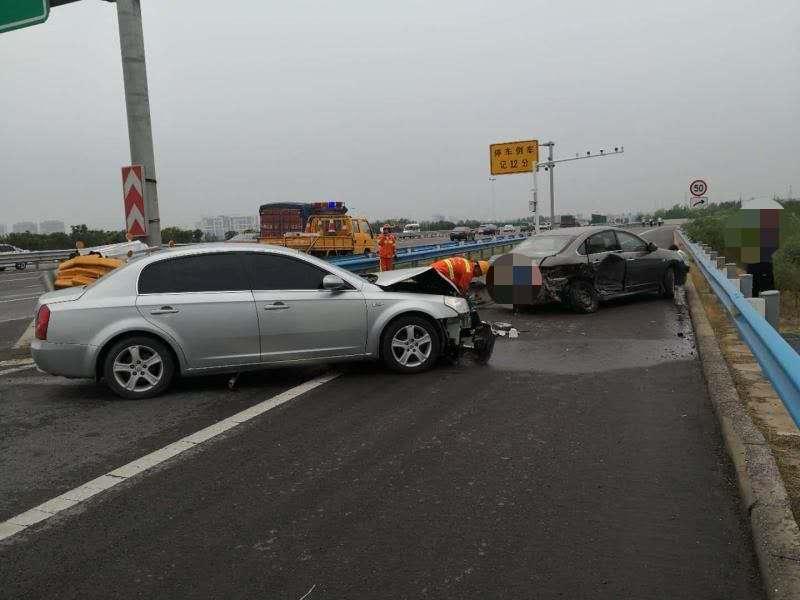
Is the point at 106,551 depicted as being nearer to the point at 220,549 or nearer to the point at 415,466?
the point at 220,549

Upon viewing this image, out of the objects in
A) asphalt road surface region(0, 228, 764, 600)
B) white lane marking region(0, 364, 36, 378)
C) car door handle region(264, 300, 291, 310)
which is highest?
car door handle region(264, 300, 291, 310)

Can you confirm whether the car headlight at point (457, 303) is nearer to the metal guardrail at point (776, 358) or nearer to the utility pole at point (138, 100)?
the metal guardrail at point (776, 358)

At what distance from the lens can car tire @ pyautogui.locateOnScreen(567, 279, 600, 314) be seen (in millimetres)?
11562

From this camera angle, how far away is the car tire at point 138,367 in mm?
6578

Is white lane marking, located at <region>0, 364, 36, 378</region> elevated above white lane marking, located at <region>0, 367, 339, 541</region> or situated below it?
above

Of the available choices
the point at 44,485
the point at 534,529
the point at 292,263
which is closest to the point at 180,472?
the point at 44,485

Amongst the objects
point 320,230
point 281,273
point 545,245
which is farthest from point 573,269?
point 320,230

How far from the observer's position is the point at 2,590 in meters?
3.15

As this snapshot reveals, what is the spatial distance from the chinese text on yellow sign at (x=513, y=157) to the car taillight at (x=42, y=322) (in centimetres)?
2176

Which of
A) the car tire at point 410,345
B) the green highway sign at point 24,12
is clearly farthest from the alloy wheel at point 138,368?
the green highway sign at point 24,12

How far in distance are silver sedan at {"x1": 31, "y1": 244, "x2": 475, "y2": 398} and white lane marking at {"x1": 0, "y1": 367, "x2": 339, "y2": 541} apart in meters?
0.72

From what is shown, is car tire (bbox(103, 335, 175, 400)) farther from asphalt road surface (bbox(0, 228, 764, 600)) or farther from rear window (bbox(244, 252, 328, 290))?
rear window (bbox(244, 252, 328, 290))

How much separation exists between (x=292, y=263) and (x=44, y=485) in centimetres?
342

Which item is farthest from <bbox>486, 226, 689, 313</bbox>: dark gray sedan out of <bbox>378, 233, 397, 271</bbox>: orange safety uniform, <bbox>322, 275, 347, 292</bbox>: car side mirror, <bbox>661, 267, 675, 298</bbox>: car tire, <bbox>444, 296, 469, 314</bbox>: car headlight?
<bbox>378, 233, 397, 271</bbox>: orange safety uniform
